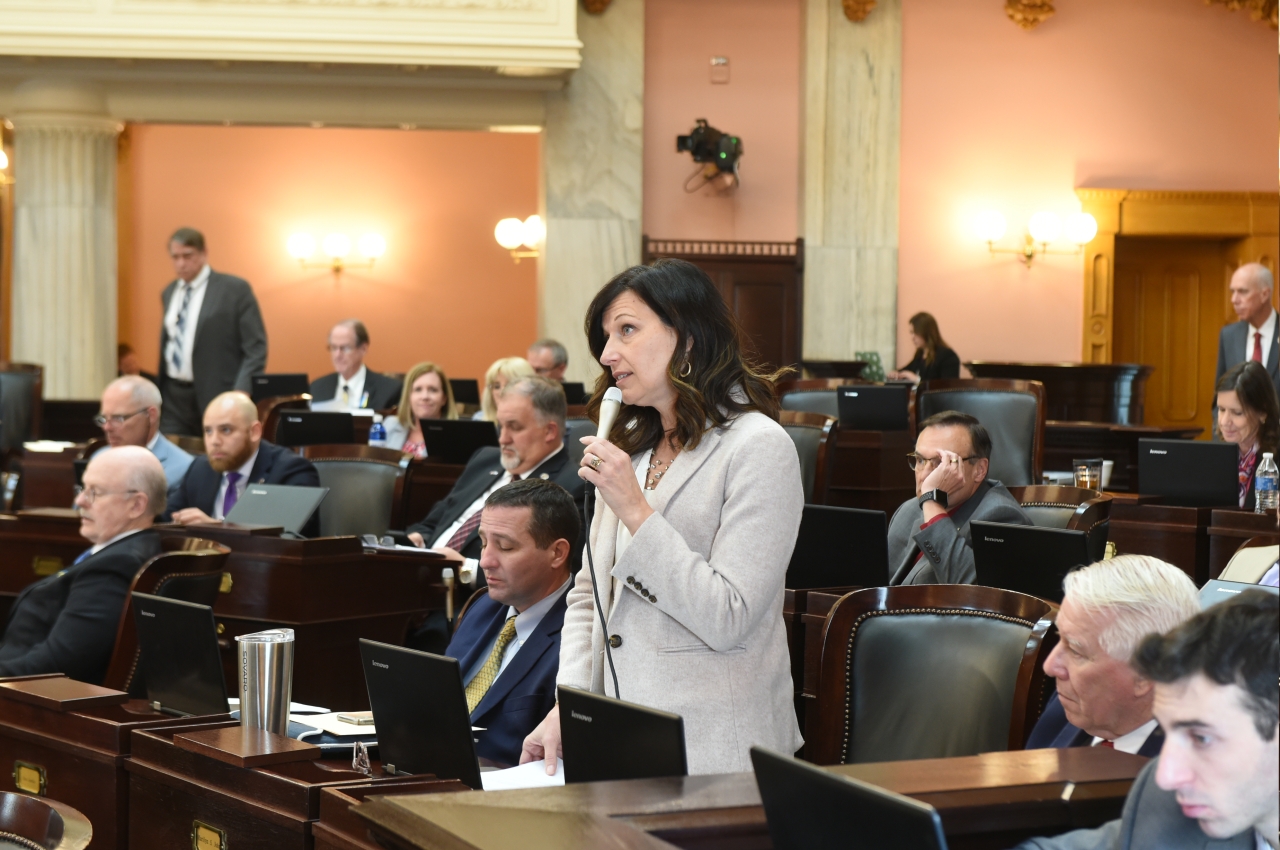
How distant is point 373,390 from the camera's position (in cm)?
784

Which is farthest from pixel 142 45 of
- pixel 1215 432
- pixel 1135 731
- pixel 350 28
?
pixel 1135 731

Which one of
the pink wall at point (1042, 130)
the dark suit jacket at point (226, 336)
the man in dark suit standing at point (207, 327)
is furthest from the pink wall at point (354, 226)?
the dark suit jacket at point (226, 336)

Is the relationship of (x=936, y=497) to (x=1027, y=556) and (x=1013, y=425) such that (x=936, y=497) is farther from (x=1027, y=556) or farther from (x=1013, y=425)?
(x=1013, y=425)

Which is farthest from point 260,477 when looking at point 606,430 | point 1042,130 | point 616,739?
point 1042,130

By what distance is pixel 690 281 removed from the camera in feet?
6.95

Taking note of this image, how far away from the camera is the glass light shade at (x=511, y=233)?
12.4m

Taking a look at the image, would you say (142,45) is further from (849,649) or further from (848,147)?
(849,649)

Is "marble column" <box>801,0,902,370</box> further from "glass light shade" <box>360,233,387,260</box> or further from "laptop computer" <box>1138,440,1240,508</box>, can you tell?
"laptop computer" <box>1138,440,1240,508</box>

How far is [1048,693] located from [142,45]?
8243 millimetres

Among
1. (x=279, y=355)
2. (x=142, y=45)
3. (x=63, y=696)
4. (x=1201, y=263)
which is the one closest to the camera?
(x=63, y=696)

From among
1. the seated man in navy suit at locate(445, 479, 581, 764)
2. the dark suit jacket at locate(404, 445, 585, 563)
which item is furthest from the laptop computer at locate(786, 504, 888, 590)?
→ the dark suit jacket at locate(404, 445, 585, 563)

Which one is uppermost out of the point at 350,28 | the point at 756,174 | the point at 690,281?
the point at 350,28

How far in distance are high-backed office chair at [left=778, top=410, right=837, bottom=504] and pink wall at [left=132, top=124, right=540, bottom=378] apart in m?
8.54

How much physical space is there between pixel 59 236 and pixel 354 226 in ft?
12.4
